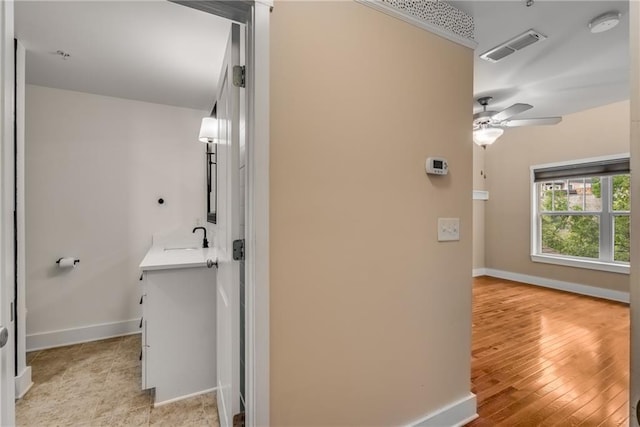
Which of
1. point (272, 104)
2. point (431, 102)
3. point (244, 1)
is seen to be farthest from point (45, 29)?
point (431, 102)

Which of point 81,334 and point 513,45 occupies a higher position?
point 513,45

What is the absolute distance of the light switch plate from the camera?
1713 mm

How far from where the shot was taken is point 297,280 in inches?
51.6

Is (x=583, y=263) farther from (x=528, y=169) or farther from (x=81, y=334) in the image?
(x=81, y=334)

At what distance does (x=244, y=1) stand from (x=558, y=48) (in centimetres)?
272

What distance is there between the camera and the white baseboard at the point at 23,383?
2098 mm

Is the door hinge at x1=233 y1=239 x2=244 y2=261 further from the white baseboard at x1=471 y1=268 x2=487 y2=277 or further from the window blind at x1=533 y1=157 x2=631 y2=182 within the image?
the white baseboard at x1=471 y1=268 x2=487 y2=277

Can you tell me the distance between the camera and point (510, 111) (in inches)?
125

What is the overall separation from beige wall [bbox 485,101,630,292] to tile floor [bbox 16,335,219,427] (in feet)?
17.2

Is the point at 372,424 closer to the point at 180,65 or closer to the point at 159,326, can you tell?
the point at 159,326

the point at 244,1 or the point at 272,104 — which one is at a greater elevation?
the point at 244,1

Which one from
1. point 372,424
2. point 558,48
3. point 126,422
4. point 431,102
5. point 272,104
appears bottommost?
point 126,422

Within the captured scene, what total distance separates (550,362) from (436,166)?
2136 millimetres

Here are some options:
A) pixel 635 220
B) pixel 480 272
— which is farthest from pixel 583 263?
pixel 635 220
